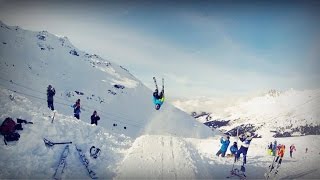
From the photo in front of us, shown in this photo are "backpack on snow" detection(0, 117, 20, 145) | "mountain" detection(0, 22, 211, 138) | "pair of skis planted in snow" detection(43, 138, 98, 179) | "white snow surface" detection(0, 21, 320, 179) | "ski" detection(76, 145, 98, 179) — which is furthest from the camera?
"mountain" detection(0, 22, 211, 138)

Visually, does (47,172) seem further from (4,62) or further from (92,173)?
(4,62)

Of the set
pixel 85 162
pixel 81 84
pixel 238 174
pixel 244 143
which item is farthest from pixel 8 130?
pixel 81 84

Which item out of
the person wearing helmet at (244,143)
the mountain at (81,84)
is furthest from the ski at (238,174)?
the mountain at (81,84)

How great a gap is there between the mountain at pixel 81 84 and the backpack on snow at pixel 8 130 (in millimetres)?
35422

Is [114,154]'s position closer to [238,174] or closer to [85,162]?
[85,162]

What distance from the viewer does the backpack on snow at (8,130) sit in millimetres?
14418

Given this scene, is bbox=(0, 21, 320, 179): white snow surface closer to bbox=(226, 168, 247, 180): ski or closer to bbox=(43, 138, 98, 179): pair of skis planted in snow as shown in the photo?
bbox=(43, 138, 98, 179): pair of skis planted in snow

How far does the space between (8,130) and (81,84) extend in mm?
55774

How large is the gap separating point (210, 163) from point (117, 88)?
191ft

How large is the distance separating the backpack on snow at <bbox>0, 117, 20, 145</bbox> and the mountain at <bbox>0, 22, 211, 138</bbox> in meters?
35.4

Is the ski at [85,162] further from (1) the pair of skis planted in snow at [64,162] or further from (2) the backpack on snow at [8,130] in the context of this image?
(2) the backpack on snow at [8,130]

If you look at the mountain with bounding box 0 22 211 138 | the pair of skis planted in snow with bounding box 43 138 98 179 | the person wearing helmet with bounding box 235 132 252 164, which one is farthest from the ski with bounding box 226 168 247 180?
the mountain with bounding box 0 22 211 138

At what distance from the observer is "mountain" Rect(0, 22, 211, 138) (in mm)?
55500

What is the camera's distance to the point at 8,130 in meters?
14.6
